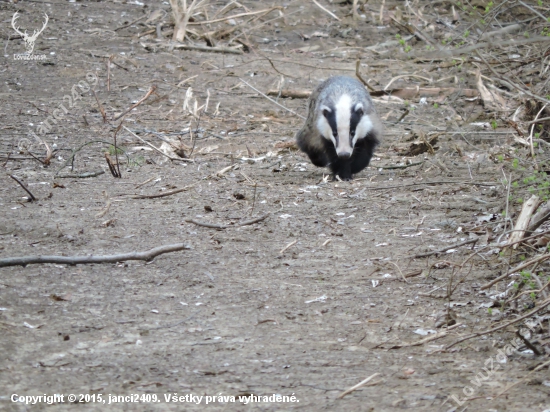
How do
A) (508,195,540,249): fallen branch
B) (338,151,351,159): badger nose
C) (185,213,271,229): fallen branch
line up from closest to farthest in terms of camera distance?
(508,195,540,249): fallen branch
(185,213,271,229): fallen branch
(338,151,351,159): badger nose

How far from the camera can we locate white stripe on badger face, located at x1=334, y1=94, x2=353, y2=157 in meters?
7.09

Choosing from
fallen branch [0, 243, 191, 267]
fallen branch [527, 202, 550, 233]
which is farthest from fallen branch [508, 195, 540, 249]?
fallen branch [0, 243, 191, 267]

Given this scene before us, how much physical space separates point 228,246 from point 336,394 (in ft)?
6.99

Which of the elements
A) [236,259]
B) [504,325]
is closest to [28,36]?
[236,259]

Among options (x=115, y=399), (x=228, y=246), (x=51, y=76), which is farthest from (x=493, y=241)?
(x=51, y=76)

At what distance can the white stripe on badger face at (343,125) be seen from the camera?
7.09 meters

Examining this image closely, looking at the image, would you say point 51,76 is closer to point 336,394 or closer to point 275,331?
point 275,331

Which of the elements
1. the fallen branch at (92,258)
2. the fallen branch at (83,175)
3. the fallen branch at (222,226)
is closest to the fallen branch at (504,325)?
the fallen branch at (92,258)

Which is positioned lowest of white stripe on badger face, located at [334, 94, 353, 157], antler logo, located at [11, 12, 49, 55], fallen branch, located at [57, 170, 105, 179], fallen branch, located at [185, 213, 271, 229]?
fallen branch, located at [185, 213, 271, 229]

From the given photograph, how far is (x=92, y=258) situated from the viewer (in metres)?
4.68

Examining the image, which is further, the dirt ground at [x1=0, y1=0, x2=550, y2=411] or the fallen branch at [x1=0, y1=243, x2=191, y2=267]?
the fallen branch at [x1=0, y1=243, x2=191, y2=267]

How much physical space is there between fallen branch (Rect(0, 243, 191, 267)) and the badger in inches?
102

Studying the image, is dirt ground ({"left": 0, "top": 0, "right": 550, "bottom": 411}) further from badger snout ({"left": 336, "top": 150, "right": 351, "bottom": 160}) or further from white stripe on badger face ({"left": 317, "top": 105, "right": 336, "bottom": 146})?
white stripe on badger face ({"left": 317, "top": 105, "right": 336, "bottom": 146})

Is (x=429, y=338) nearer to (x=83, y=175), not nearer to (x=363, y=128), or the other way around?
(x=363, y=128)
